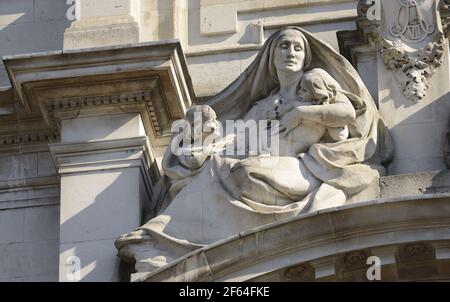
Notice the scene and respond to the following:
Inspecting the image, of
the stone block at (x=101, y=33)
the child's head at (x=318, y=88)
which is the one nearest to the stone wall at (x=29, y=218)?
the stone block at (x=101, y=33)

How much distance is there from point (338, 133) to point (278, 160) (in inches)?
25.2

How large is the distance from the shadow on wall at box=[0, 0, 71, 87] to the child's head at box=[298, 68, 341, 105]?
3224mm

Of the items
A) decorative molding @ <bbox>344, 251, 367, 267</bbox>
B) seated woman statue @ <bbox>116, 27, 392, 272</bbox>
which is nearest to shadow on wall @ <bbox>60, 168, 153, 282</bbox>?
seated woman statue @ <bbox>116, 27, 392, 272</bbox>

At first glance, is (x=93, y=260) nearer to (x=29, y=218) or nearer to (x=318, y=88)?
(x=29, y=218)

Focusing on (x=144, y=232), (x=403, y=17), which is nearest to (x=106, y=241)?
(x=144, y=232)

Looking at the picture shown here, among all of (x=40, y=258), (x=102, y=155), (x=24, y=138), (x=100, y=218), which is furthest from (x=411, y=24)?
(x=40, y=258)

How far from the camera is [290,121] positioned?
24.5m

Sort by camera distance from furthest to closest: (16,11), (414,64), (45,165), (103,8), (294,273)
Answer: (16,11)
(103,8)
(45,165)
(414,64)
(294,273)

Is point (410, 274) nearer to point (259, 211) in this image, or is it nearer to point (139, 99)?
point (259, 211)

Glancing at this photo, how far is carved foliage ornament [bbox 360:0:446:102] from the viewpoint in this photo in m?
24.9

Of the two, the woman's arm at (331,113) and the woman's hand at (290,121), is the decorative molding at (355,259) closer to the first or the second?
the woman's arm at (331,113)

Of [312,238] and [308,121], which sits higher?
[308,121]

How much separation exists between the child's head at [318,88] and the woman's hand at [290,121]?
0.22 metres

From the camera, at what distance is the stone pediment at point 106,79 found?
82.1ft
